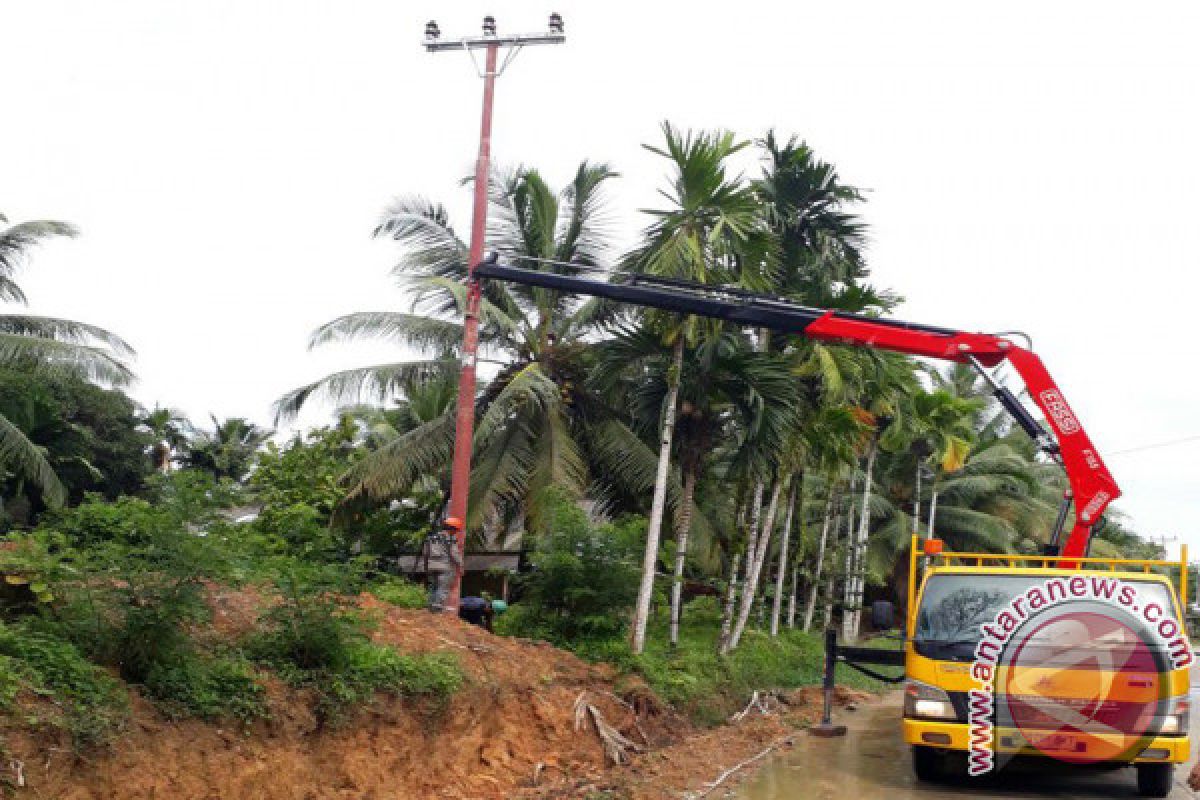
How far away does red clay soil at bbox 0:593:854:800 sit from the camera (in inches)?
281

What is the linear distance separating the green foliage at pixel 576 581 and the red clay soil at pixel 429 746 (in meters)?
1.10

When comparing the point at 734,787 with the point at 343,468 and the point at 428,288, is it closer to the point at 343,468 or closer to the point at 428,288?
the point at 428,288

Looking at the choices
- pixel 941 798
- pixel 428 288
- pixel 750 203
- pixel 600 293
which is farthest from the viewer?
pixel 428 288

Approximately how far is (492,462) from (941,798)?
11244 millimetres

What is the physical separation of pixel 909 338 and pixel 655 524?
4.19m

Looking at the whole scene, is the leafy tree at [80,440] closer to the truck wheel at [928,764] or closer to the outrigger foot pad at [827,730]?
the outrigger foot pad at [827,730]

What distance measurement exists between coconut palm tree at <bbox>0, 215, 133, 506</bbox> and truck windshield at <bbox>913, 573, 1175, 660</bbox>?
15.6 m

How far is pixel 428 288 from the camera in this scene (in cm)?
1938

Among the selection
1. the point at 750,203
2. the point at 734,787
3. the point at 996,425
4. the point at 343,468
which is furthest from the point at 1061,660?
the point at 996,425

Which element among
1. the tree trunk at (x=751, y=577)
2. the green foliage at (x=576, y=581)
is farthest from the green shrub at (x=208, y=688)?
the tree trunk at (x=751, y=577)

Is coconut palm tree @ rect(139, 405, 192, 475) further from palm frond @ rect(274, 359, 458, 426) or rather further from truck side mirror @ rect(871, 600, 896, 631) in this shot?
truck side mirror @ rect(871, 600, 896, 631)

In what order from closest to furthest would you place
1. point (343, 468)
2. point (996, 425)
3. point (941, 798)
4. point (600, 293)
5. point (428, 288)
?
point (941, 798) → point (600, 293) → point (428, 288) → point (343, 468) → point (996, 425)

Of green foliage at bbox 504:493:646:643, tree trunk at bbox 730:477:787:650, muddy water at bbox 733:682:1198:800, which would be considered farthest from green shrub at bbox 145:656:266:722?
tree trunk at bbox 730:477:787:650

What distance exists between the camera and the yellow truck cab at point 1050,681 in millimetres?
9578
